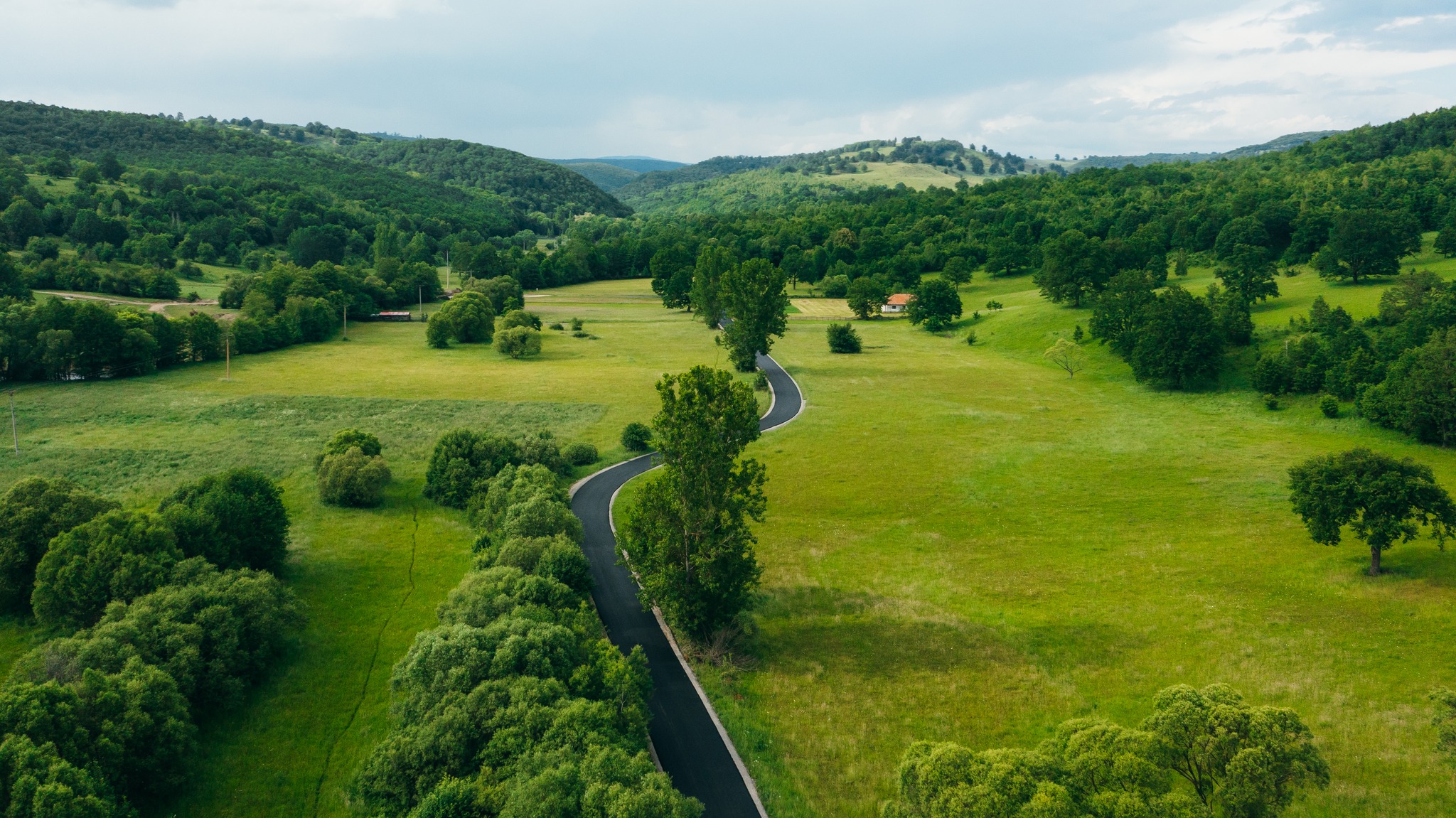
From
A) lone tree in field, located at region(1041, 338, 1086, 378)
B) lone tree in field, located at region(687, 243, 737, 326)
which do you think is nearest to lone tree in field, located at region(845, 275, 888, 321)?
lone tree in field, located at region(687, 243, 737, 326)

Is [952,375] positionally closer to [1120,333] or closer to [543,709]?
[1120,333]

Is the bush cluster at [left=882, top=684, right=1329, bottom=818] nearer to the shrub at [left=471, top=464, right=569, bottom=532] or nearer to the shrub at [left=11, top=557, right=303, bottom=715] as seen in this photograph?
the shrub at [left=11, top=557, right=303, bottom=715]

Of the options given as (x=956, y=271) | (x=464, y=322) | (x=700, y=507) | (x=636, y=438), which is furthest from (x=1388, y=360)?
(x=464, y=322)

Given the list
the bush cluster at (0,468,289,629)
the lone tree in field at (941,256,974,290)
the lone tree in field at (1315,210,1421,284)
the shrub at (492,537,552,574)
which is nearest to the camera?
the bush cluster at (0,468,289,629)

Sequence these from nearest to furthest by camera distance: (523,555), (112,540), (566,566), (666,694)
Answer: (666,694) < (112,540) < (566,566) < (523,555)

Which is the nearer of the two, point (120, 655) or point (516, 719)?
point (516, 719)

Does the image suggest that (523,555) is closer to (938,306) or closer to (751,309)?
(751,309)
